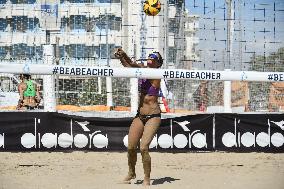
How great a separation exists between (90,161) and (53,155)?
3.33ft

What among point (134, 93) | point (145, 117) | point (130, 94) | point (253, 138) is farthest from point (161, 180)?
point (130, 94)

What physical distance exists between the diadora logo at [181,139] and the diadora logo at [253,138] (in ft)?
1.83

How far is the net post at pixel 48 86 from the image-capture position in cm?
1051

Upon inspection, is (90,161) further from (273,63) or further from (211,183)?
(273,63)

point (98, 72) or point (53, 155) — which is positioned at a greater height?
point (98, 72)

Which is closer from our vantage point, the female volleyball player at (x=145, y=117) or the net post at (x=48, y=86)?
the female volleyball player at (x=145, y=117)

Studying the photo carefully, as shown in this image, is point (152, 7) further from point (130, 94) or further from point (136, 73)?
point (130, 94)

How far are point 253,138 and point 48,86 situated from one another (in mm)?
4325

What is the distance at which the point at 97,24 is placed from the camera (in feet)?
45.8

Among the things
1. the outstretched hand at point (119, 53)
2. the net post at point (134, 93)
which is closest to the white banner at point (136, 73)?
the outstretched hand at point (119, 53)

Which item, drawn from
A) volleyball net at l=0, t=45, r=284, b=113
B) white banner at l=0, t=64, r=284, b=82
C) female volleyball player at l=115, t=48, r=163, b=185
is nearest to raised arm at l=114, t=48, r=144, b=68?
female volleyball player at l=115, t=48, r=163, b=185

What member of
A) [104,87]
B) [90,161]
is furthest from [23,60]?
[90,161]

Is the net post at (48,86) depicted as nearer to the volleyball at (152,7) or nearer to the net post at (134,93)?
the net post at (134,93)

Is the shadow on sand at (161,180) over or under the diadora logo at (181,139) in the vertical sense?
under
